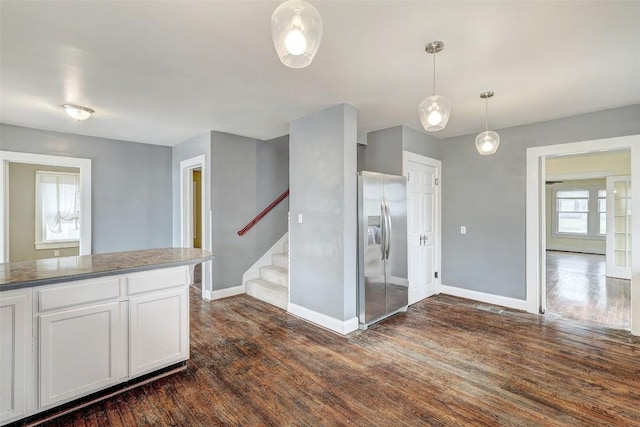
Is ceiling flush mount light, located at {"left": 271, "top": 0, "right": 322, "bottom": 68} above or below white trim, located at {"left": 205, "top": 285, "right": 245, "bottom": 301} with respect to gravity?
above

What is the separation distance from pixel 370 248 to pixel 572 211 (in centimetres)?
905

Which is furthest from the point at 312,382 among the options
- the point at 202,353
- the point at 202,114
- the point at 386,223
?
the point at 202,114

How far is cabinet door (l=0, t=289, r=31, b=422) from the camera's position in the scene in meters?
1.71

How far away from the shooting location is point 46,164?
4293 millimetres

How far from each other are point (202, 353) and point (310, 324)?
3.98 ft

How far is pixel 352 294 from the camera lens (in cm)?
333

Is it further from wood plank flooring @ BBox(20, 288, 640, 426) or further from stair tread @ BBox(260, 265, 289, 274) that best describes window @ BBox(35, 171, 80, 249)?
wood plank flooring @ BBox(20, 288, 640, 426)

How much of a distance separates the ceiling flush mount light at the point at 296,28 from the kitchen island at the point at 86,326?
5.93 ft

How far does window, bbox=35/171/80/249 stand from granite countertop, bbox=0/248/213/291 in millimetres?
4834

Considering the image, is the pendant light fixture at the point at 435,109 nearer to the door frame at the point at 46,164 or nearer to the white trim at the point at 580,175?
the door frame at the point at 46,164

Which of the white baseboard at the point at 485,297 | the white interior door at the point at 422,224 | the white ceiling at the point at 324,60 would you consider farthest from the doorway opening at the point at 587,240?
the white ceiling at the point at 324,60

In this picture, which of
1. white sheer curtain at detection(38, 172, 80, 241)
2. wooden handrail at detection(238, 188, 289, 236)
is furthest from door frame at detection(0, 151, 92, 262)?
wooden handrail at detection(238, 188, 289, 236)

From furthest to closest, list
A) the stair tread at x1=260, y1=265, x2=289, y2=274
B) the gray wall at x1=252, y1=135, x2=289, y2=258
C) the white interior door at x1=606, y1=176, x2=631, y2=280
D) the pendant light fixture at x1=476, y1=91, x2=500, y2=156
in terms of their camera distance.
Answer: the white interior door at x1=606, y1=176, x2=631, y2=280 → the gray wall at x1=252, y1=135, x2=289, y2=258 → the stair tread at x1=260, y1=265, x2=289, y2=274 → the pendant light fixture at x1=476, y1=91, x2=500, y2=156

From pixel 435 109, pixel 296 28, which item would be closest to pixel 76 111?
pixel 296 28
